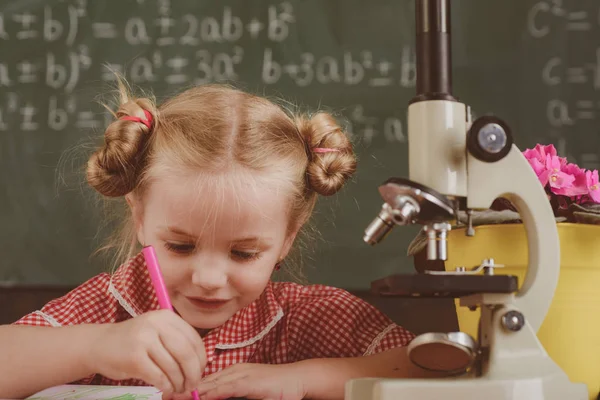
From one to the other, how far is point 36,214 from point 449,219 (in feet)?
4.28

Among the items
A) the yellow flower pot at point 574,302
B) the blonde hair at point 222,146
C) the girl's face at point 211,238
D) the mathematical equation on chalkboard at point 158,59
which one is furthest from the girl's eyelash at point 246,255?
the mathematical equation on chalkboard at point 158,59

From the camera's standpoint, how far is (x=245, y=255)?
107cm

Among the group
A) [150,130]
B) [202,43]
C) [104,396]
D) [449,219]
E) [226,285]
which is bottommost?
Answer: [104,396]

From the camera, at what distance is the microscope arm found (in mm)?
808

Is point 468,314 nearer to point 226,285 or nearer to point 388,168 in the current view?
point 226,285

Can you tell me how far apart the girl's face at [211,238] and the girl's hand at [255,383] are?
0.40 ft

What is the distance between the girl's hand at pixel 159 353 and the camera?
832 mm

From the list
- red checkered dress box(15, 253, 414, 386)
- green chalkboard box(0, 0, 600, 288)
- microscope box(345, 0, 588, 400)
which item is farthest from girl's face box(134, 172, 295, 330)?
green chalkboard box(0, 0, 600, 288)

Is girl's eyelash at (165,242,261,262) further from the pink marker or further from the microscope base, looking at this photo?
the microscope base

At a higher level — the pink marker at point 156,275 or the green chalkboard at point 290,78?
the green chalkboard at point 290,78

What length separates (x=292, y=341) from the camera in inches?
47.5

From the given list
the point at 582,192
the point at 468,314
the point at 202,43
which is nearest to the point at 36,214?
the point at 202,43

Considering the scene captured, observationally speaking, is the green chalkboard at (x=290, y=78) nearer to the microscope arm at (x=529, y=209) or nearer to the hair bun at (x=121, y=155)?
the hair bun at (x=121, y=155)

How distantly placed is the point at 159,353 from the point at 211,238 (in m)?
0.23
